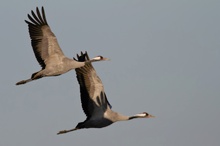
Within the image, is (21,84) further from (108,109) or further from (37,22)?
(108,109)

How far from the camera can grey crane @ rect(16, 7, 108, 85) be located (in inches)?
674

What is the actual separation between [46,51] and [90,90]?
2.39 metres

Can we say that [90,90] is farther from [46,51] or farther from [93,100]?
[46,51]

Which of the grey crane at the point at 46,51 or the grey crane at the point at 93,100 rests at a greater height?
the grey crane at the point at 46,51

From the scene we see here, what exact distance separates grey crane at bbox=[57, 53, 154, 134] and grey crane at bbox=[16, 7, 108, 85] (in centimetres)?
61

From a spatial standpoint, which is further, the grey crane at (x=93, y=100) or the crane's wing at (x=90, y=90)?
the crane's wing at (x=90, y=90)

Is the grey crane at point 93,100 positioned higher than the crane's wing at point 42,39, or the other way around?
the crane's wing at point 42,39

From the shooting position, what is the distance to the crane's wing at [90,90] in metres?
17.5

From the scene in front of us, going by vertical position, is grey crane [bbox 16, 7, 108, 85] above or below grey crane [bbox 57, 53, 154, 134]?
above

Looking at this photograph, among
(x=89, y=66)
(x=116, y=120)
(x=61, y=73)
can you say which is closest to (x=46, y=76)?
(x=61, y=73)

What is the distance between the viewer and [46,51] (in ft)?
58.3

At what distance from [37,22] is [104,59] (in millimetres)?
3149

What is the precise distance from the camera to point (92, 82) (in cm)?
1755

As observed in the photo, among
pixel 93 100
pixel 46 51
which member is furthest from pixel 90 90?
pixel 46 51
